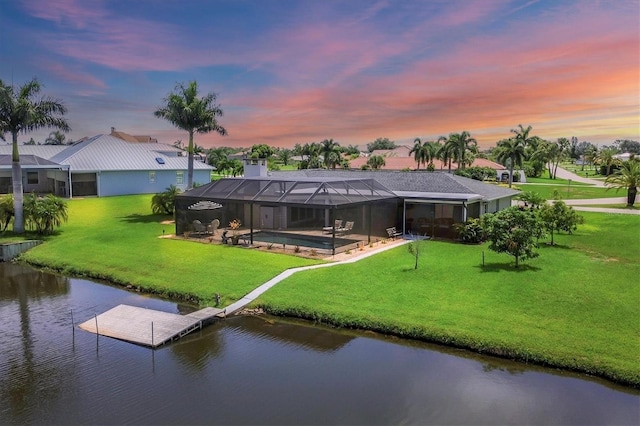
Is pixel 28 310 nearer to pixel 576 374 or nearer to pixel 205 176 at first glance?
pixel 576 374

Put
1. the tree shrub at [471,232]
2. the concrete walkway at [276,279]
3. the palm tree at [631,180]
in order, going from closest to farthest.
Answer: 1. the concrete walkway at [276,279]
2. the tree shrub at [471,232]
3. the palm tree at [631,180]

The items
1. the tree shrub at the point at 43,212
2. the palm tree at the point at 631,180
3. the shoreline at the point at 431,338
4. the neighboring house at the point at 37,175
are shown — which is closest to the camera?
the shoreline at the point at 431,338

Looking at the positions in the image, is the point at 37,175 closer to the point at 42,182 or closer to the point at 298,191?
the point at 42,182

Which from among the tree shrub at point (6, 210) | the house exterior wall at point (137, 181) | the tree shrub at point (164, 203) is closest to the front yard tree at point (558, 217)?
the tree shrub at point (164, 203)

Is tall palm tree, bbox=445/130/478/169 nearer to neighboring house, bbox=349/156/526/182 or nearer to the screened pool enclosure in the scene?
neighboring house, bbox=349/156/526/182

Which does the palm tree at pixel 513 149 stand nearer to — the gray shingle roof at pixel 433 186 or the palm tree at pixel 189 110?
the gray shingle roof at pixel 433 186

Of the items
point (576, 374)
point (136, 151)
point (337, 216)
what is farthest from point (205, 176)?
point (576, 374)
